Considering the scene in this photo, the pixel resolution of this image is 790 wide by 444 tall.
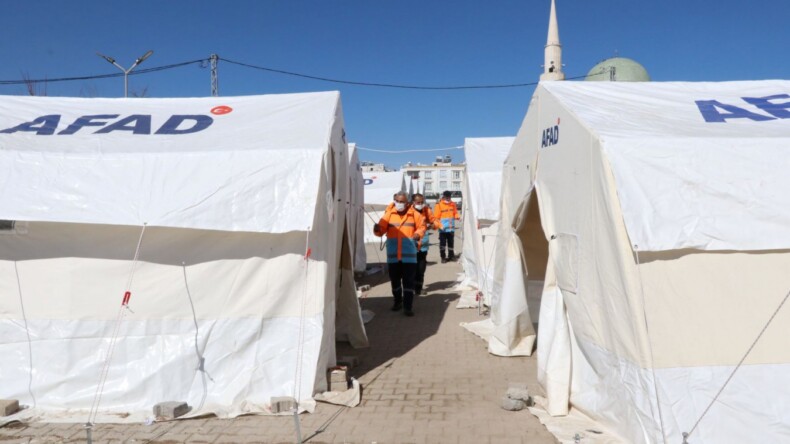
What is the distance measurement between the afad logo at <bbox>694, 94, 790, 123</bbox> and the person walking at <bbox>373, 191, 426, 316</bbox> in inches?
172

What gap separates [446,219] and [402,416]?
1035 centimetres

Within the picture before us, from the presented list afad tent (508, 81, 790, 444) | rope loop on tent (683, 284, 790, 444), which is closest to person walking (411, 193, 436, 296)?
afad tent (508, 81, 790, 444)

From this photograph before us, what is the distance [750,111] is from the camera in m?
4.73

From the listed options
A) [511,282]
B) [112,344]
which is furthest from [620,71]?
[112,344]

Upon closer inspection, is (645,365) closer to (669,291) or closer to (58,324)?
(669,291)

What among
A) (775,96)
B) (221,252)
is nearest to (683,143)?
(775,96)

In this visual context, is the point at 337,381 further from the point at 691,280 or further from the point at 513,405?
the point at 691,280

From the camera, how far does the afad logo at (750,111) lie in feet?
14.9

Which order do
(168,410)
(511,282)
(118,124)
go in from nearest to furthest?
(168,410) → (118,124) → (511,282)

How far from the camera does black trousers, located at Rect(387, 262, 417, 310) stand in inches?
336

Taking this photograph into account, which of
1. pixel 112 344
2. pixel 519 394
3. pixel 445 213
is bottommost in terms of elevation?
pixel 519 394

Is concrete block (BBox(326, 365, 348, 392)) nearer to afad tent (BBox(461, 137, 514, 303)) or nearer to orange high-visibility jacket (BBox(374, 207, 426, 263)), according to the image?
orange high-visibility jacket (BBox(374, 207, 426, 263))

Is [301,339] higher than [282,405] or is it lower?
higher

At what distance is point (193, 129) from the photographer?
18.8 ft
